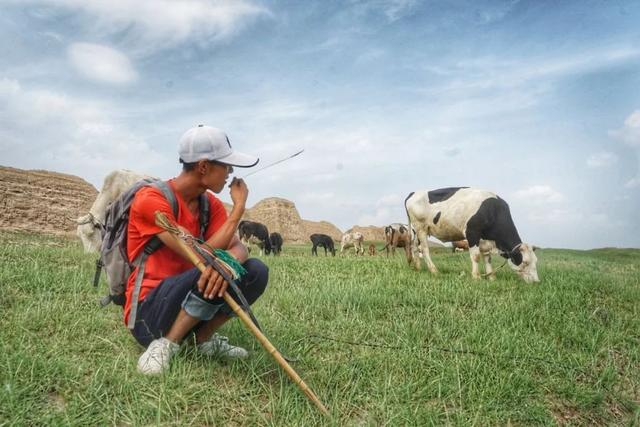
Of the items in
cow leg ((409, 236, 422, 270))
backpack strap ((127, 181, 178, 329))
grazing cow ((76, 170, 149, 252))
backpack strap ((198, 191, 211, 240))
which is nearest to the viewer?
backpack strap ((127, 181, 178, 329))

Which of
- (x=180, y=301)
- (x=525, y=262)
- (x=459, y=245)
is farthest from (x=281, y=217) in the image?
(x=180, y=301)

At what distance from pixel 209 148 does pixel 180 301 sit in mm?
1125

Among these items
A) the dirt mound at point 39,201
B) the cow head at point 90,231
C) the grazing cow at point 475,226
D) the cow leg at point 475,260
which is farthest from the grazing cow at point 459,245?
the dirt mound at point 39,201

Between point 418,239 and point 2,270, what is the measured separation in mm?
8482

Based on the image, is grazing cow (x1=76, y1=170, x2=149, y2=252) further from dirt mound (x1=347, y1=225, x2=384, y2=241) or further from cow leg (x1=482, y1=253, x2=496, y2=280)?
dirt mound (x1=347, y1=225, x2=384, y2=241)

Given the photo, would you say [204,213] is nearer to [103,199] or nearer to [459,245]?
[103,199]

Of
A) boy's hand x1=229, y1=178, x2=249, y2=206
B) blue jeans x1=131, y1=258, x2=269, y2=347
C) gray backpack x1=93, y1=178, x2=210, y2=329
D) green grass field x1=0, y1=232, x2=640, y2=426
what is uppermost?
boy's hand x1=229, y1=178, x2=249, y2=206

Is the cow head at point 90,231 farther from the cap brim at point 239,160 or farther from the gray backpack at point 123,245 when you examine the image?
the cap brim at point 239,160

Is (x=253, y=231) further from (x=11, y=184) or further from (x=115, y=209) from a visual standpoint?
(x=115, y=209)

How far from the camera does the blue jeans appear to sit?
3.44 meters

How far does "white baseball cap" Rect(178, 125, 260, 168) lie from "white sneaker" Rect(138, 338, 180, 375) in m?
1.38

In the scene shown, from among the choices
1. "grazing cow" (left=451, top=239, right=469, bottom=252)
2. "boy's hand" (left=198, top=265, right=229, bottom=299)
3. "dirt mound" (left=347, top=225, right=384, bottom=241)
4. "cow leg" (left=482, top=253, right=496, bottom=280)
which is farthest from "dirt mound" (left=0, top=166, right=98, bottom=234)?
"dirt mound" (left=347, top=225, right=384, bottom=241)

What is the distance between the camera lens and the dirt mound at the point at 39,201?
73.3ft

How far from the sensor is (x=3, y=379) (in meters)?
3.37
